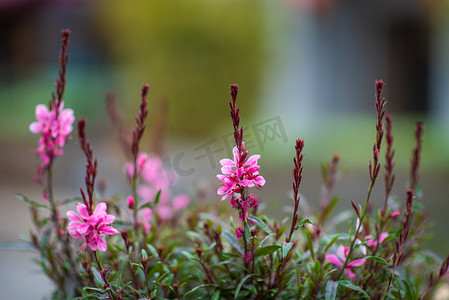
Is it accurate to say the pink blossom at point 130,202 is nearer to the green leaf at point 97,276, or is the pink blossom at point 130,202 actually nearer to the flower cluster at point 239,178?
the green leaf at point 97,276

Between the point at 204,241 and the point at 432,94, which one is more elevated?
the point at 432,94

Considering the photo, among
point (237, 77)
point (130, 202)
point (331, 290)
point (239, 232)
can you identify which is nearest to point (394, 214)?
point (331, 290)

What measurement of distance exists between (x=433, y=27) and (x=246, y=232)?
8758 millimetres

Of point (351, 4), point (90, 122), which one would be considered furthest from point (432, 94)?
point (90, 122)

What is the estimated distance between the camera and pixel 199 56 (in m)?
7.71

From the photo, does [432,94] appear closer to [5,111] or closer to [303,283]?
[5,111]

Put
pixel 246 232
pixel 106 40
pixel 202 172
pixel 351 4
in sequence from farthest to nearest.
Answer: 1. pixel 106 40
2. pixel 351 4
3. pixel 202 172
4. pixel 246 232

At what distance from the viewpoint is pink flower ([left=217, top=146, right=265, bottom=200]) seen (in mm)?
1102

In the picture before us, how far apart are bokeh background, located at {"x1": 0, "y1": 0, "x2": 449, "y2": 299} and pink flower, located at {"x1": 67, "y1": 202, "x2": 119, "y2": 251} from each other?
4.23 m

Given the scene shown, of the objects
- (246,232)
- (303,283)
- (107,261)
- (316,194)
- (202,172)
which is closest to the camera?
(246,232)

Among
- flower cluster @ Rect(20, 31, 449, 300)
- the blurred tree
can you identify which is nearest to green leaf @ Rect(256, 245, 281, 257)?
flower cluster @ Rect(20, 31, 449, 300)

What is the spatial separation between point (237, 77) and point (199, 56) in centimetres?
68

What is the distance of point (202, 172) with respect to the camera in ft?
20.6

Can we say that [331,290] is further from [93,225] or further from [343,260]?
[93,225]
